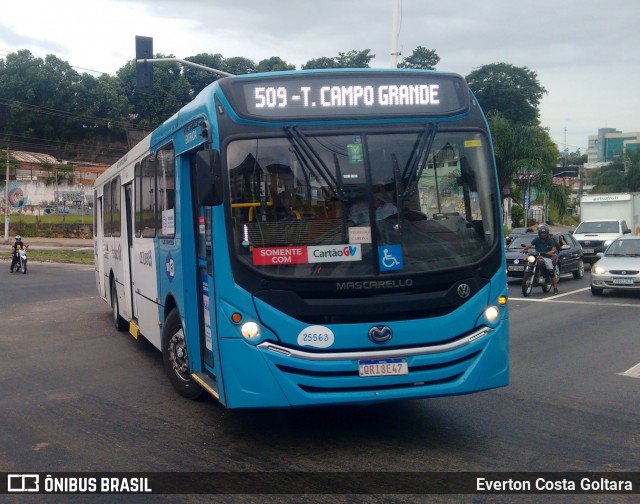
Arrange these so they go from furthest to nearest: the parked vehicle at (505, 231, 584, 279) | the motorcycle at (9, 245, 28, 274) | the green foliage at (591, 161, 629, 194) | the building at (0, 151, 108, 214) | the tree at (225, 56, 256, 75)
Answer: the tree at (225, 56, 256, 75) < the green foliage at (591, 161, 629, 194) < the building at (0, 151, 108, 214) < the motorcycle at (9, 245, 28, 274) < the parked vehicle at (505, 231, 584, 279)

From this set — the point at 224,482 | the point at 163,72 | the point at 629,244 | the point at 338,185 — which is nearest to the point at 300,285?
the point at 338,185

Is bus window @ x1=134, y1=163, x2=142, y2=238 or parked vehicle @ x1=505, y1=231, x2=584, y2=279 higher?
bus window @ x1=134, y1=163, x2=142, y2=238

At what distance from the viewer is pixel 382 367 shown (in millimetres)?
5828

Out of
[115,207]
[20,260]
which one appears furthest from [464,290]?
[20,260]

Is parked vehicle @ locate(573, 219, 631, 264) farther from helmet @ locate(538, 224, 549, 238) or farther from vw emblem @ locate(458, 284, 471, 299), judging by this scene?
vw emblem @ locate(458, 284, 471, 299)

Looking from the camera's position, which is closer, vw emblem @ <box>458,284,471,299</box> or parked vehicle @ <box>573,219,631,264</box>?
vw emblem @ <box>458,284,471,299</box>

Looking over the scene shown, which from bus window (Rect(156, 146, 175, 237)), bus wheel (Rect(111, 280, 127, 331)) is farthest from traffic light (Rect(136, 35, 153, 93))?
bus window (Rect(156, 146, 175, 237))

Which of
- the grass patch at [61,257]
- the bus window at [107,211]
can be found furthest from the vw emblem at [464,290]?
the grass patch at [61,257]

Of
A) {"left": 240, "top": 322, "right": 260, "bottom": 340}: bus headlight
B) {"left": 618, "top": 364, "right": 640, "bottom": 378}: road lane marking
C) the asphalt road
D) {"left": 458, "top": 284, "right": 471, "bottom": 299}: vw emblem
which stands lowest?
{"left": 618, "top": 364, "right": 640, "bottom": 378}: road lane marking

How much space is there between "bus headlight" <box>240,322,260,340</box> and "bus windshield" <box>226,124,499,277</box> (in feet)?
1.44

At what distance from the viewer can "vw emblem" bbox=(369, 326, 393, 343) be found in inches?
229

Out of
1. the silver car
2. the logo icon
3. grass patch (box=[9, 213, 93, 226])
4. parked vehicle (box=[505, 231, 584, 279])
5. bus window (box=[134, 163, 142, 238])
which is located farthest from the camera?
grass patch (box=[9, 213, 93, 226])

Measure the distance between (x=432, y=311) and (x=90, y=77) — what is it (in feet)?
252

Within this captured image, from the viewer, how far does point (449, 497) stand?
4.98 metres
